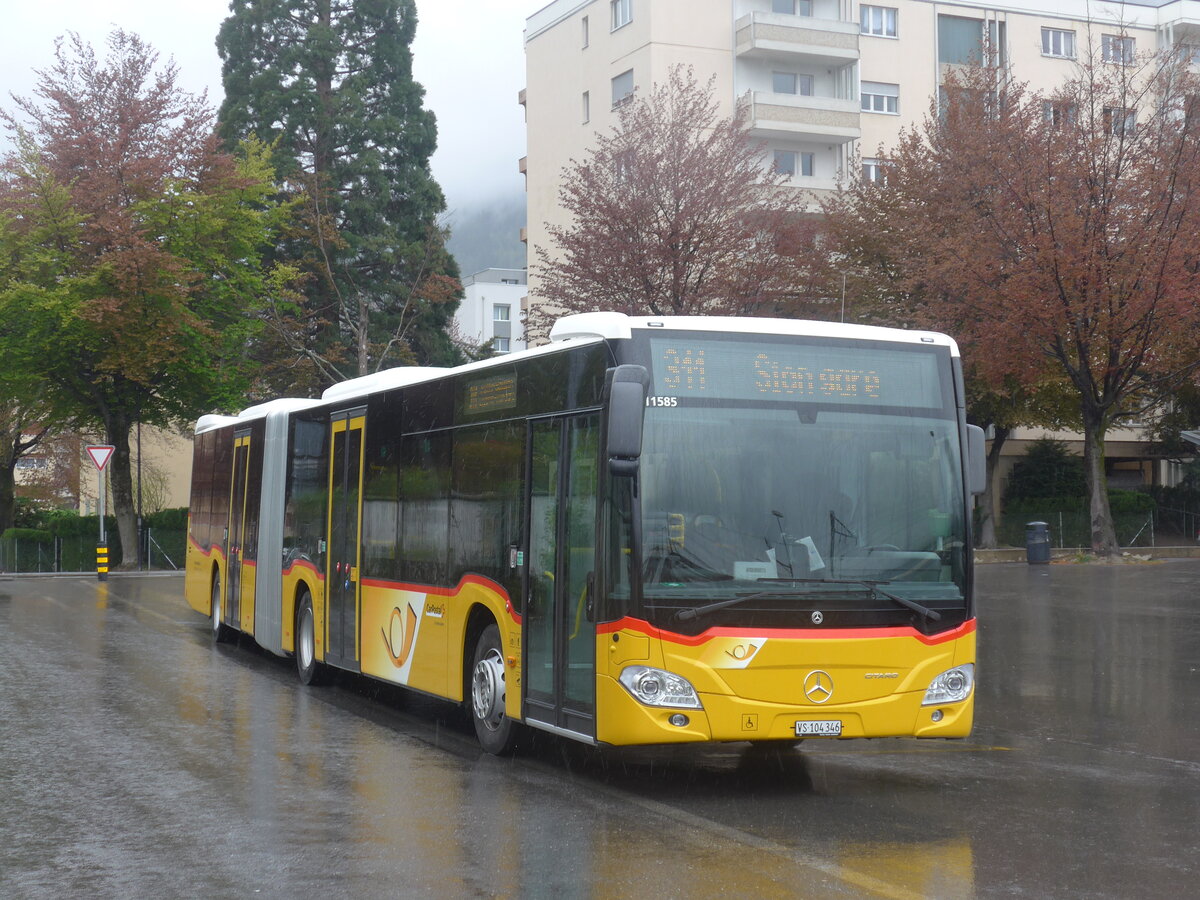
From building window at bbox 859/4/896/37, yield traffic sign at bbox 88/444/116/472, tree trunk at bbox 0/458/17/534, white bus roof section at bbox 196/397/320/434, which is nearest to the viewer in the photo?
white bus roof section at bbox 196/397/320/434

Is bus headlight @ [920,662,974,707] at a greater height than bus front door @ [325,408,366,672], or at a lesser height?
lesser

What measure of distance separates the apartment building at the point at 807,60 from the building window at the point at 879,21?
45mm

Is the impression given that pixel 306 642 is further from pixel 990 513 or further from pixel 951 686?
pixel 990 513

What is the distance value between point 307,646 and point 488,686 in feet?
16.7

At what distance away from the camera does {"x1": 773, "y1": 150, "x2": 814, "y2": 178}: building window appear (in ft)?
181

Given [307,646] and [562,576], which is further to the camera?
[307,646]

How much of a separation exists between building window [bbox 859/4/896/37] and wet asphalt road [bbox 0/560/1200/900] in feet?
153

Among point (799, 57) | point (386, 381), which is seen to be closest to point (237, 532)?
→ point (386, 381)

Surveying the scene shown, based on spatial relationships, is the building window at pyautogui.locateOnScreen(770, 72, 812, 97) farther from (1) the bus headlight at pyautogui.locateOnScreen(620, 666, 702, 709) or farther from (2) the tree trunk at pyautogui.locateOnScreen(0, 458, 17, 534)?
(1) the bus headlight at pyautogui.locateOnScreen(620, 666, 702, 709)

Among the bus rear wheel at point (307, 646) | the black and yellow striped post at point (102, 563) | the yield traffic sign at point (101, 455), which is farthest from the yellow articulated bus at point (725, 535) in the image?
the black and yellow striped post at point (102, 563)

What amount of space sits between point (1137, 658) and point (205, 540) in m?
12.2

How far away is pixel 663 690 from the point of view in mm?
→ 8500

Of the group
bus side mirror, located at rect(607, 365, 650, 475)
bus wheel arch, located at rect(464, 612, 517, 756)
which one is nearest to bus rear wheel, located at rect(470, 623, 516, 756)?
bus wheel arch, located at rect(464, 612, 517, 756)

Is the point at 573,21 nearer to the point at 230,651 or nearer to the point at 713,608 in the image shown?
the point at 230,651
